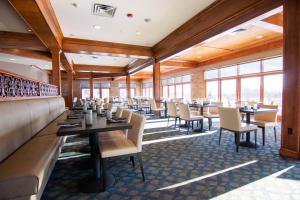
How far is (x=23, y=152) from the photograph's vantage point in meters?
1.81

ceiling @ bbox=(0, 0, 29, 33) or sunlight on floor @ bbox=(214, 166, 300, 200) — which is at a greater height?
ceiling @ bbox=(0, 0, 29, 33)

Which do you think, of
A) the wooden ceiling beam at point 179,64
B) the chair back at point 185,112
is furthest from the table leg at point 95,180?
the wooden ceiling beam at point 179,64

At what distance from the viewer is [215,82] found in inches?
374

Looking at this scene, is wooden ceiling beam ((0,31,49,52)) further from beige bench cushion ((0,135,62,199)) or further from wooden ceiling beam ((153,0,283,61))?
beige bench cushion ((0,135,62,199))

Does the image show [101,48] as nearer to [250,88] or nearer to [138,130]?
[138,130]

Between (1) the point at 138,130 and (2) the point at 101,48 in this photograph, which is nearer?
(1) the point at 138,130

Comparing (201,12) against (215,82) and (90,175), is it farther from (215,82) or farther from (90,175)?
(215,82)

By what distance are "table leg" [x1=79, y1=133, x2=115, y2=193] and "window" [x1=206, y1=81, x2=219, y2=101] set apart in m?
8.45

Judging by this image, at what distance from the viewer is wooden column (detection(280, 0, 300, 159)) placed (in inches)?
108

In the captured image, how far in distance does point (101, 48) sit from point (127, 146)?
5225mm

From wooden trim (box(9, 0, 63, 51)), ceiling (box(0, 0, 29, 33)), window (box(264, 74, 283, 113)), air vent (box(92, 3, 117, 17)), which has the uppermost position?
air vent (box(92, 3, 117, 17))

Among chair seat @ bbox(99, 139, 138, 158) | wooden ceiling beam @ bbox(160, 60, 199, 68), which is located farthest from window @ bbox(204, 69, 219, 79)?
chair seat @ bbox(99, 139, 138, 158)

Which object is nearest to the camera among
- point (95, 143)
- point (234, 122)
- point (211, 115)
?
point (95, 143)

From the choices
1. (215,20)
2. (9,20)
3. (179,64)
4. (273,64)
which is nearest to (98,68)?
(179,64)
